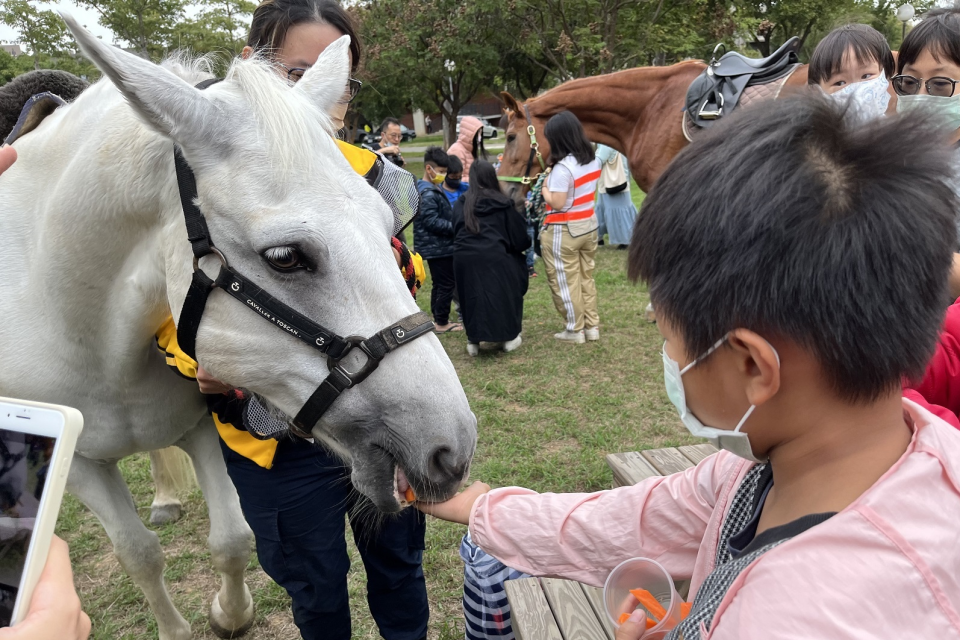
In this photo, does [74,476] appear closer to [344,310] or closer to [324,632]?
[324,632]

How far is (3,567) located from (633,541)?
1.11 meters

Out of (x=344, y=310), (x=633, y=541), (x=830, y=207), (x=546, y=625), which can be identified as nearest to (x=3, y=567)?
(x=344, y=310)

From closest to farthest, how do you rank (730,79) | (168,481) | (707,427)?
(707,427), (168,481), (730,79)

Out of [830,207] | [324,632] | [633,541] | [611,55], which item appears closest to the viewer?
[830,207]

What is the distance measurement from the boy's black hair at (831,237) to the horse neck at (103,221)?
3.99 ft

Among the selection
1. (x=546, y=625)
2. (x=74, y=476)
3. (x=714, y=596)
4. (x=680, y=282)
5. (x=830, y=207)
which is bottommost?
(x=546, y=625)

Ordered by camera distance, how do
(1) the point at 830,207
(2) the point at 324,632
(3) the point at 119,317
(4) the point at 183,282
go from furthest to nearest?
1. (2) the point at 324,632
2. (3) the point at 119,317
3. (4) the point at 183,282
4. (1) the point at 830,207

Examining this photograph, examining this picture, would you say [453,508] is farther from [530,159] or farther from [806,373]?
[530,159]

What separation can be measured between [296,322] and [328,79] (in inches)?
28.9

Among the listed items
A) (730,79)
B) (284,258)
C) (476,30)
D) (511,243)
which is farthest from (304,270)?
(476,30)

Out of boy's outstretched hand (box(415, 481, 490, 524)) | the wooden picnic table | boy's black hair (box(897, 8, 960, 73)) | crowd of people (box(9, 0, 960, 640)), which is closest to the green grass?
the wooden picnic table

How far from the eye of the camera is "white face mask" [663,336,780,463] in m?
0.91

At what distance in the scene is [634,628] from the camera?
3.48 feet

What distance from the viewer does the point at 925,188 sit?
2.58 ft
